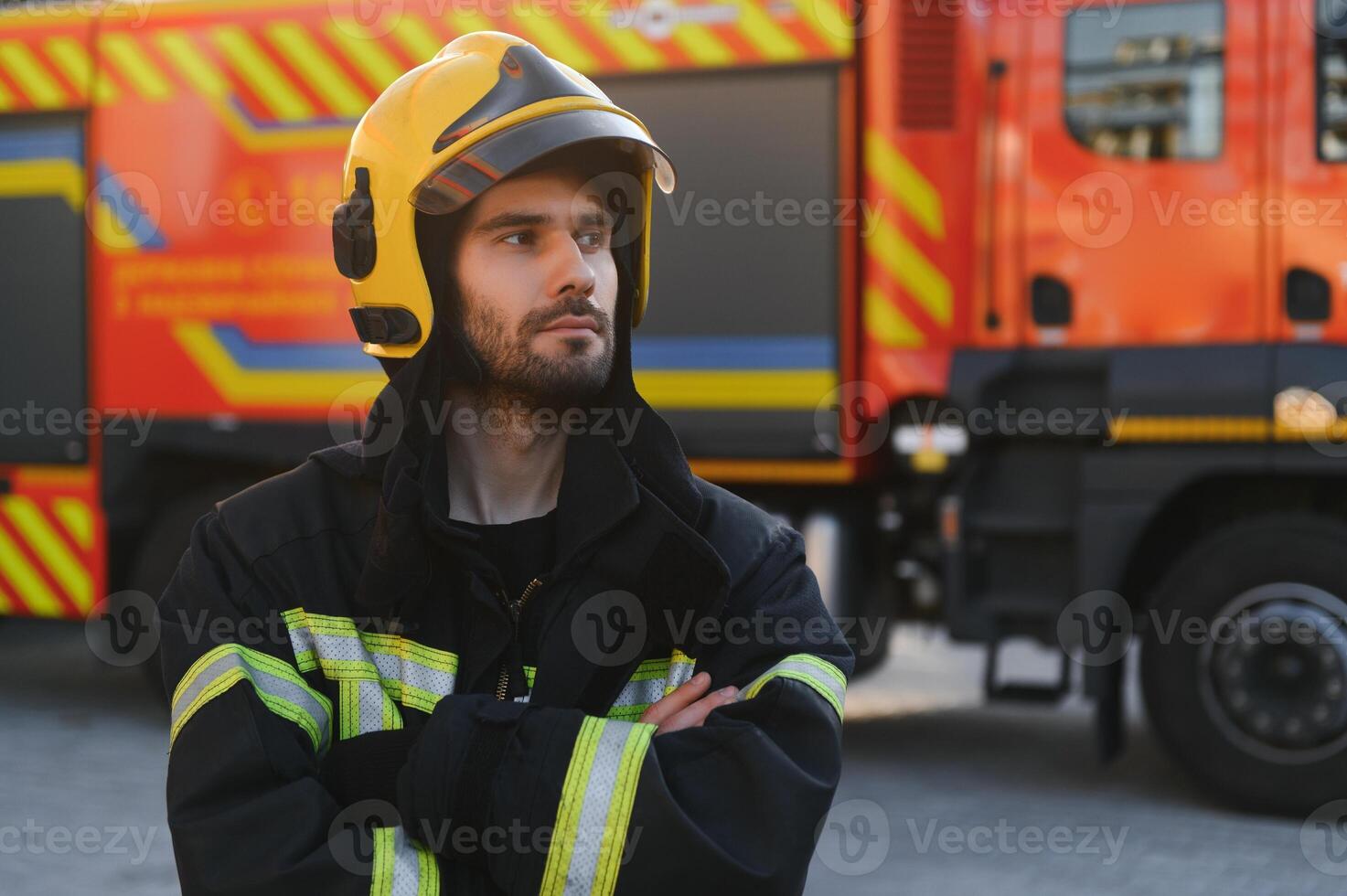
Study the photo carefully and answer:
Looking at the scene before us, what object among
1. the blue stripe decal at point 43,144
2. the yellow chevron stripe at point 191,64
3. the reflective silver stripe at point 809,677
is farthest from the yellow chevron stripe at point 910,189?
the reflective silver stripe at point 809,677

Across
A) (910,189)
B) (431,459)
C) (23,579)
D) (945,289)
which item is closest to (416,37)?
(910,189)

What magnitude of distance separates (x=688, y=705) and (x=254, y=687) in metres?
0.53

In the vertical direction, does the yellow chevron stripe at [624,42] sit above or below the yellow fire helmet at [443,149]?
above

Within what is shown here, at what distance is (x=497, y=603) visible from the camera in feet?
6.44

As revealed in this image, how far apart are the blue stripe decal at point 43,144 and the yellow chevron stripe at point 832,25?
318cm

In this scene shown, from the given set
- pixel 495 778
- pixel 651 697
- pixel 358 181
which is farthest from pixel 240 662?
pixel 358 181

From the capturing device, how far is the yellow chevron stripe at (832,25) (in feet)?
18.5

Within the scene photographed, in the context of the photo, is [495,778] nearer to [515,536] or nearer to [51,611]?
[515,536]

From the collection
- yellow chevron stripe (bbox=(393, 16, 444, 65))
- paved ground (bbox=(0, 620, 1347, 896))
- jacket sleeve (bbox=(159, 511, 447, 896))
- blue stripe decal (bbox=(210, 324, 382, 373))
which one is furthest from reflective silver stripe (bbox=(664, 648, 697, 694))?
yellow chevron stripe (bbox=(393, 16, 444, 65))

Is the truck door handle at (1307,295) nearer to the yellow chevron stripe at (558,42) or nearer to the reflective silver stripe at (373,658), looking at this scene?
the yellow chevron stripe at (558,42)

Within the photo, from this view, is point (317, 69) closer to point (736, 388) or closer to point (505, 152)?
point (736, 388)

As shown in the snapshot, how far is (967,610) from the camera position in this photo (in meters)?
5.61

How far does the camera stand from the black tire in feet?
21.6

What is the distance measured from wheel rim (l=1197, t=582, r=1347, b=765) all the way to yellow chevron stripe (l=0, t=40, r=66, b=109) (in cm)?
510
